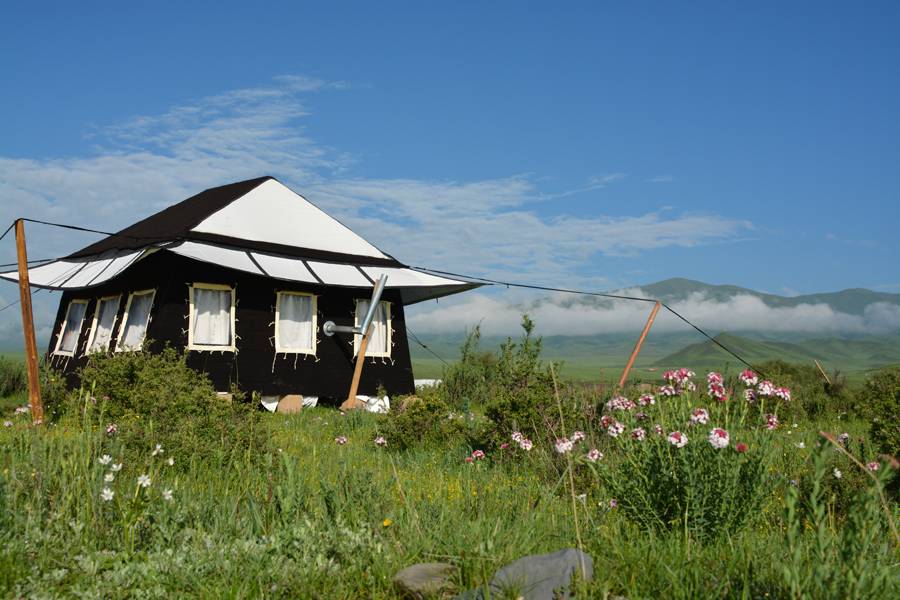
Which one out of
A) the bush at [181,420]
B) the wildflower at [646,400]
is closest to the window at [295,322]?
the bush at [181,420]

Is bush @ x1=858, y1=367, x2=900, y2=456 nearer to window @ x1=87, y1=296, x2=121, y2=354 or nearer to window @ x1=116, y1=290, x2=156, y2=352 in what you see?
window @ x1=116, y1=290, x2=156, y2=352

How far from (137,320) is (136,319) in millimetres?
82

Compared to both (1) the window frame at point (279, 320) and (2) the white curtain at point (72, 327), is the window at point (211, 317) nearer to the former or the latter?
(1) the window frame at point (279, 320)

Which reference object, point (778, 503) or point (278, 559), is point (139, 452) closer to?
point (278, 559)

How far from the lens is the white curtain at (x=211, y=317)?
15258 mm

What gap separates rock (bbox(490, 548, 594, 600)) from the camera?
10.5 ft

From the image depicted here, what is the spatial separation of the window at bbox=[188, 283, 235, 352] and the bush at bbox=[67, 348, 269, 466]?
477 cm

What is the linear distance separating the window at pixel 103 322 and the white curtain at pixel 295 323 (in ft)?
13.0

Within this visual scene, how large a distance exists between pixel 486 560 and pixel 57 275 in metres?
18.1

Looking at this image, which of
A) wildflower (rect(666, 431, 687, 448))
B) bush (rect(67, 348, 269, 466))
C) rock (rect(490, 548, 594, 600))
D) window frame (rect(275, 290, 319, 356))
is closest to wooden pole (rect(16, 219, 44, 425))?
bush (rect(67, 348, 269, 466))

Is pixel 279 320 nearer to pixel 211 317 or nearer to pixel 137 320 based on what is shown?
pixel 211 317

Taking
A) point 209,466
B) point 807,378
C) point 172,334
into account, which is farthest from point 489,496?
point 807,378

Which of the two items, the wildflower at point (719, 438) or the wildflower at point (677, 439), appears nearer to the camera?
the wildflower at point (719, 438)

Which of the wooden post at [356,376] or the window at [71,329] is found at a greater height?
the window at [71,329]
